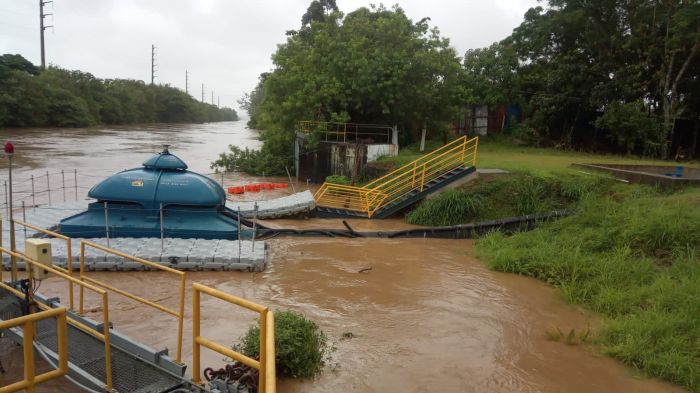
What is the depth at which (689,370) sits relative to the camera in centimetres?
632

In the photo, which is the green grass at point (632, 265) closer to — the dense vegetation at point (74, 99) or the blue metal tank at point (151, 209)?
the blue metal tank at point (151, 209)

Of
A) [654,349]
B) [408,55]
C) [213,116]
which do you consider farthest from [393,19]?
[213,116]

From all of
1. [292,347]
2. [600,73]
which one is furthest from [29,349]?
[600,73]

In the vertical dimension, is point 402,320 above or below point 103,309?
below

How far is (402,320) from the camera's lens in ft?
26.1

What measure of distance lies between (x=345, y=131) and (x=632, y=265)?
50.7ft

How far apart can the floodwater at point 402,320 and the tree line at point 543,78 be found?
1253cm

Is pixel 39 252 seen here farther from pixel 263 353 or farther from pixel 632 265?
pixel 632 265

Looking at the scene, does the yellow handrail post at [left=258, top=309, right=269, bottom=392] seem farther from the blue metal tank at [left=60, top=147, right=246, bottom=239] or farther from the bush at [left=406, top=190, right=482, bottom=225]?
the bush at [left=406, top=190, right=482, bottom=225]

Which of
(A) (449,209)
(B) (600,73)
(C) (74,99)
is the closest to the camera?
(A) (449,209)

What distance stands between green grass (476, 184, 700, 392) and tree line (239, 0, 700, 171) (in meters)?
10.9

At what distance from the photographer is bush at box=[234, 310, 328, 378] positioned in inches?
225

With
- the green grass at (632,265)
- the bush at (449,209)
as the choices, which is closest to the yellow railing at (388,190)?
the bush at (449,209)

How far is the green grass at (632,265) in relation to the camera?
6852mm
